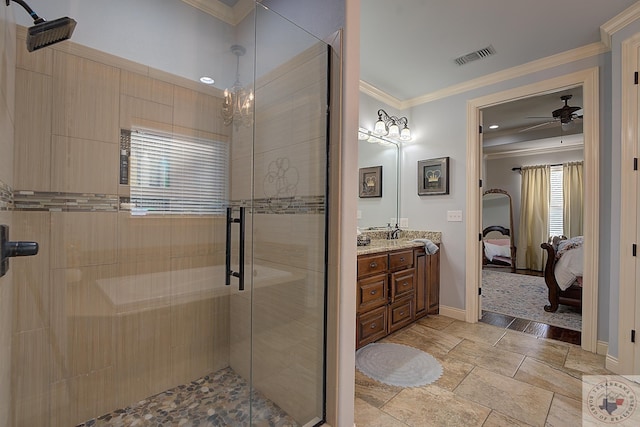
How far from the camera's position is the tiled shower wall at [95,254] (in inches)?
52.7

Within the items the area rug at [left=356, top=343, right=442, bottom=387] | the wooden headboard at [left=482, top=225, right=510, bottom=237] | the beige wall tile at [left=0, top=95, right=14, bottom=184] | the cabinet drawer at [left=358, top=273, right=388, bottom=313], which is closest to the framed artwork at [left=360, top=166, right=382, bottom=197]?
the cabinet drawer at [left=358, top=273, right=388, bottom=313]

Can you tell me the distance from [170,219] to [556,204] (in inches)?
292

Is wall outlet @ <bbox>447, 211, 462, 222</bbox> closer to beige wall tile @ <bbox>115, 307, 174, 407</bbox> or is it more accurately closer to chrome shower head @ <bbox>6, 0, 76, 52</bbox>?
beige wall tile @ <bbox>115, 307, 174, 407</bbox>

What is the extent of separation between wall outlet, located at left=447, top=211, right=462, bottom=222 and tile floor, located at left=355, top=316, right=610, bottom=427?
48.6 inches

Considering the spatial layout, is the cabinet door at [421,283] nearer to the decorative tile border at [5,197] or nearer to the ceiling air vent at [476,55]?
the ceiling air vent at [476,55]

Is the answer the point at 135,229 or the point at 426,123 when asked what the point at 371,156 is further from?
the point at 135,229

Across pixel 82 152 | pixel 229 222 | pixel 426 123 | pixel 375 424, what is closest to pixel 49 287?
pixel 82 152

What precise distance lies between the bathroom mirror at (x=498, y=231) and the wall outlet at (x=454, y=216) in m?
3.69

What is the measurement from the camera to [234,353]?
6.21ft

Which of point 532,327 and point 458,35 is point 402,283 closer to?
point 532,327

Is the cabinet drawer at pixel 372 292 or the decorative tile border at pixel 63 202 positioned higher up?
the decorative tile border at pixel 63 202

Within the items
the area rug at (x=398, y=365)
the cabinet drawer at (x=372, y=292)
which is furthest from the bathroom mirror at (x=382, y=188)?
the area rug at (x=398, y=365)

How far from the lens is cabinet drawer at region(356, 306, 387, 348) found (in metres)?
2.35

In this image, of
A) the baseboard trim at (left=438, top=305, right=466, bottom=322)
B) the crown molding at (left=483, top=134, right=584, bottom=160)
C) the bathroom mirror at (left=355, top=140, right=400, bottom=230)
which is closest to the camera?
the baseboard trim at (left=438, top=305, right=466, bottom=322)
